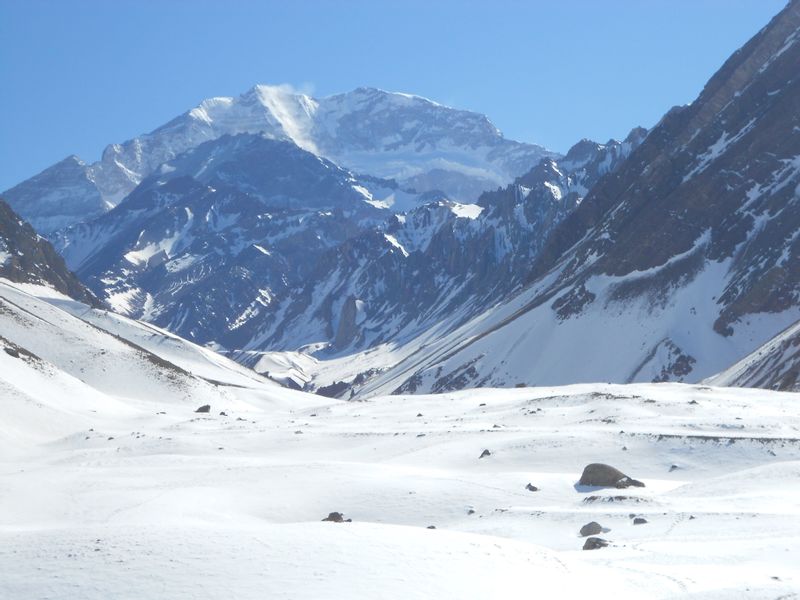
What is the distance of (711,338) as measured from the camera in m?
131

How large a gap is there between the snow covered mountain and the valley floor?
231ft

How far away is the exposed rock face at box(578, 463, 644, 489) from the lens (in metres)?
35.5

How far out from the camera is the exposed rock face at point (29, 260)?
154 meters

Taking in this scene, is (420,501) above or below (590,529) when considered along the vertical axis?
above

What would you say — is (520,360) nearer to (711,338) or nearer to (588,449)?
(711,338)

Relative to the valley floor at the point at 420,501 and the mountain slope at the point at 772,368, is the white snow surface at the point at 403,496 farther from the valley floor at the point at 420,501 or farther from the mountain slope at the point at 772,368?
the mountain slope at the point at 772,368

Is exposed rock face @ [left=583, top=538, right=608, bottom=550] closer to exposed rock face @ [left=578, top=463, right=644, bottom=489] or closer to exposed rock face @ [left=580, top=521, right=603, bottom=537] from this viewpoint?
exposed rock face @ [left=580, top=521, right=603, bottom=537]

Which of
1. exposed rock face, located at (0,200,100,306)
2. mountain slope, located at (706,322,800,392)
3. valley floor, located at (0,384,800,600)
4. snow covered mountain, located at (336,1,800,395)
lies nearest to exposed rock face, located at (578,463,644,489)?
valley floor, located at (0,384,800,600)

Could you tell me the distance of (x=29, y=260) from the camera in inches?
6378

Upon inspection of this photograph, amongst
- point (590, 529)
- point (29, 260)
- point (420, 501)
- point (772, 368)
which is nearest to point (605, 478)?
point (420, 501)

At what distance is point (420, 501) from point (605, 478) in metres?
7.05

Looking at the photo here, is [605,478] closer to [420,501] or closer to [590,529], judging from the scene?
[420,501]

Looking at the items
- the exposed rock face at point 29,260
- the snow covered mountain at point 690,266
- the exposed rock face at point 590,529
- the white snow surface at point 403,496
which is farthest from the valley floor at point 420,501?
the exposed rock face at point 29,260

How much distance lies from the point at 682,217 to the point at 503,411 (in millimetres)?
112226
